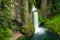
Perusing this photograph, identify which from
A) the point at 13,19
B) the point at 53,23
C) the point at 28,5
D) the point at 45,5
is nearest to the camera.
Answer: the point at 13,19

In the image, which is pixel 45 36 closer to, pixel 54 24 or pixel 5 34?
pixel 54 24

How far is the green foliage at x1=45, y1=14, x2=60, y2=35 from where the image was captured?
1787 centimetres

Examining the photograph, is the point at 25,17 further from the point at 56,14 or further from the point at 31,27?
the point at 56,14

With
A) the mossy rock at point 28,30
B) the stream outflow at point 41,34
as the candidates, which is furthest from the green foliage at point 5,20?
the stream outflow at point 41,34

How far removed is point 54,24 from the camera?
1831 cm

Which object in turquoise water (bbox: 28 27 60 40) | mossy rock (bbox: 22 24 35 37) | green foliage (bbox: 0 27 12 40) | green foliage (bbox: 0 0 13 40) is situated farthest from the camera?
turquoise water (bbox: 28 27 60 40)

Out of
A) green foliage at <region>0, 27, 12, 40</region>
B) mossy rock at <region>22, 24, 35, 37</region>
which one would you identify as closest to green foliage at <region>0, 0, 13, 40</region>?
green foliage at <region>0, 27, 12, 40</region>

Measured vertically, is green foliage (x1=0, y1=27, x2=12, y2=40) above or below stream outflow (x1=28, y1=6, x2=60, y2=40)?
above

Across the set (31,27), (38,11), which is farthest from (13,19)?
(38,11)

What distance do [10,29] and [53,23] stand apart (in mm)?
4412

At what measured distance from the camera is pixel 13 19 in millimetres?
15695

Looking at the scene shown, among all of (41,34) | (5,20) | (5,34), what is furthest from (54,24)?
(5,20)

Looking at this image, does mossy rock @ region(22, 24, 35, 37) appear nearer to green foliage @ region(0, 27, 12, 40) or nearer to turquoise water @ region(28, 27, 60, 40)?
turquoise water @ region(28, 27, 60, 40)

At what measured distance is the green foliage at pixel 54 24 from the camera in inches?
704
